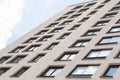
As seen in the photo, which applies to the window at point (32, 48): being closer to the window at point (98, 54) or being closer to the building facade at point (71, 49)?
the building facade at point (71, 49)

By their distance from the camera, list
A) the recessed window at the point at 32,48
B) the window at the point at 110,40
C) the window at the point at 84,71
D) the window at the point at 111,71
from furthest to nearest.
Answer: the recessed window at the point at 32,48 < the window at the point at 110,40 < the window at the point at 84,71 < the window at the point at 111,71

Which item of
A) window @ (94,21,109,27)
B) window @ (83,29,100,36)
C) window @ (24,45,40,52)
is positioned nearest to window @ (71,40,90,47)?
window @ (83,29,100,36)

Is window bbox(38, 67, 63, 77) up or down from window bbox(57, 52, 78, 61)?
down

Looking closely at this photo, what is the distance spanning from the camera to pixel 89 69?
23156 millimetres

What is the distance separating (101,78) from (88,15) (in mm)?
18984

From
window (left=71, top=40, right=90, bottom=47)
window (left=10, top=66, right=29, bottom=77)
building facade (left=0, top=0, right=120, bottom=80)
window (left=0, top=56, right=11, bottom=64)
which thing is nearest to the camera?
building facade (left=0, top=0, right=120, bottom=80)

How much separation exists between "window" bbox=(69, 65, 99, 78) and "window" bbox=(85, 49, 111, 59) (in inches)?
60.2

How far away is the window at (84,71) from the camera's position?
884 inches

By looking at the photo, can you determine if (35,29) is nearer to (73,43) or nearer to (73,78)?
(73,43)

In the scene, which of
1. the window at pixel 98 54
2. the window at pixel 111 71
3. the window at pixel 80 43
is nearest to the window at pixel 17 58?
the window at pixel 80 43

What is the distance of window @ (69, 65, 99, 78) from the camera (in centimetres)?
2245

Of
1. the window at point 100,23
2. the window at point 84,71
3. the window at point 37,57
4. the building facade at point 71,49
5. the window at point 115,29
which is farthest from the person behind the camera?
the window at point 100,23

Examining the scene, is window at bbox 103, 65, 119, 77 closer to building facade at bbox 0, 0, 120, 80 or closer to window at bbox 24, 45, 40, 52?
building facade at bbox 0, 0, 120, 80

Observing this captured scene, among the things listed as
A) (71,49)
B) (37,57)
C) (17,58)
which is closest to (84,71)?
(71,49)
